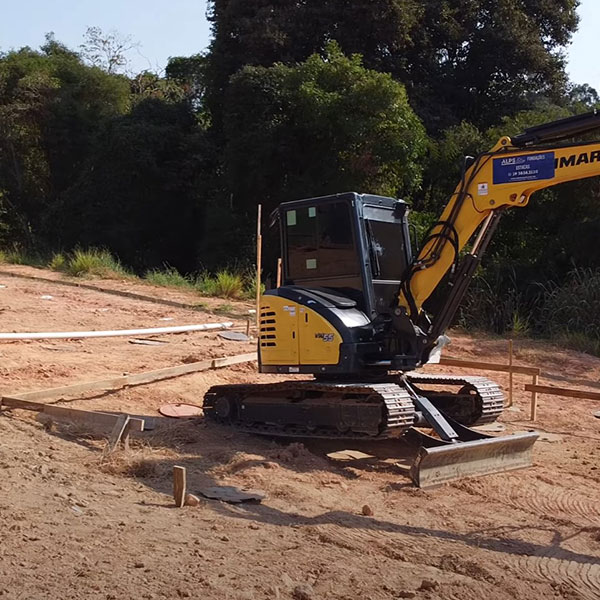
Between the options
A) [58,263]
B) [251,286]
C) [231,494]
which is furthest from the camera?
[58,263]

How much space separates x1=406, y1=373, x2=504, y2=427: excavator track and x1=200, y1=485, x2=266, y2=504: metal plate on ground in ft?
9.63

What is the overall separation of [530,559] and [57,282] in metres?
16.1

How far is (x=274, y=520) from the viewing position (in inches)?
273

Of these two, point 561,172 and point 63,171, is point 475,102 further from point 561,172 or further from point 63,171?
point 561,172

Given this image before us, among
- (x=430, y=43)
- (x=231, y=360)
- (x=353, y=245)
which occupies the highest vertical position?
(x=430, y=43)

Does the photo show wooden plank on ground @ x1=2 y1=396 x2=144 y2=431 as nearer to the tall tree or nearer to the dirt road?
the dirt road

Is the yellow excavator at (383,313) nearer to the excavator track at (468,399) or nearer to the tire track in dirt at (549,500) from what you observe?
the excavator track at (468,399)

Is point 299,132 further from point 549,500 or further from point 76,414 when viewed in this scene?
point 549,500

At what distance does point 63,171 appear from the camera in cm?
3006

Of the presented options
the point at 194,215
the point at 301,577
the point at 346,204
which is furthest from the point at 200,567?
the point at 194,215

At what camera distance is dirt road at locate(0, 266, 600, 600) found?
17.7ft

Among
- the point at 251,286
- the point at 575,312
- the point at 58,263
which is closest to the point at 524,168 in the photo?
the point at 575,312

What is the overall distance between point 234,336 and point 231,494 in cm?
810

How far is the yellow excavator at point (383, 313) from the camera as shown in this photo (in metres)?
8.41
